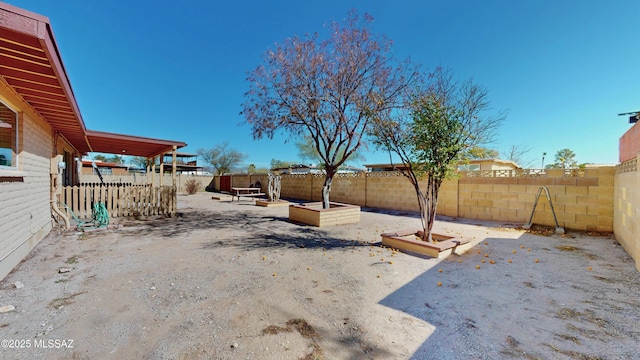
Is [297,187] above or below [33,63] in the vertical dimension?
below

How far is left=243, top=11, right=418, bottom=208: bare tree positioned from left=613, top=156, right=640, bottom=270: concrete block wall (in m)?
4.86

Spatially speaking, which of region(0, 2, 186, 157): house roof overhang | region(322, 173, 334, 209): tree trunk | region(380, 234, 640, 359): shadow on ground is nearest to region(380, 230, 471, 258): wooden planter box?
region(380, 234, 640, 359): shadow on ground

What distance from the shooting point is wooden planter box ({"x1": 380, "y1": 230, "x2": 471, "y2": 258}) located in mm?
4496

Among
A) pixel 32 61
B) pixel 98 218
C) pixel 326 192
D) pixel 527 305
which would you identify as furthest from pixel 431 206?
pixel 98 218

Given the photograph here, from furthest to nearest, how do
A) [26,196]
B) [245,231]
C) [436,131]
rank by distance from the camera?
[245,231]
[436,131]
[26,196]

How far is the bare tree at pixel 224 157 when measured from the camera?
1604 inches

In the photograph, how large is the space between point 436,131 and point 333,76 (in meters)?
4.05

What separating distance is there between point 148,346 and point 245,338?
730 mm

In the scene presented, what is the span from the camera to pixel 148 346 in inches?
77.9

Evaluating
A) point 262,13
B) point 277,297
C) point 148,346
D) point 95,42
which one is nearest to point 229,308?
point 277,297

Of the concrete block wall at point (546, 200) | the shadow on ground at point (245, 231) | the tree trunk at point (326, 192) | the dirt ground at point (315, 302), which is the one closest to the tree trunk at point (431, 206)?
the dirt ground at point (315, 302)

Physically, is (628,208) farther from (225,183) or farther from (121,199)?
(225,183)

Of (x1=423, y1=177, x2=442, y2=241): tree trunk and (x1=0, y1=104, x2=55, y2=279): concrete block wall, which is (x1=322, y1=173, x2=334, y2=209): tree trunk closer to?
(x1=423, y1=177, x2=442, y2=241): tree trunk

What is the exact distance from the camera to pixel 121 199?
830 cm
